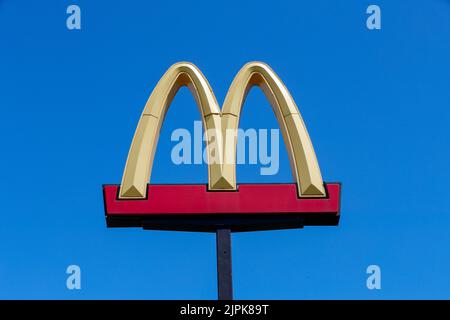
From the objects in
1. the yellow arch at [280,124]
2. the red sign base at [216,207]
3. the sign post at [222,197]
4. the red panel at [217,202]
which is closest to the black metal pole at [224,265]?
the sign post at [222,197]

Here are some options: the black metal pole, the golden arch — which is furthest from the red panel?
the black metal pole

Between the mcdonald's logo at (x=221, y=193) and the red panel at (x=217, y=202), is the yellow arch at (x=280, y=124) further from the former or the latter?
the red panel at (x=217, y=202)

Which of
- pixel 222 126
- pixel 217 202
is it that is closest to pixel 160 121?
pixel 222 126

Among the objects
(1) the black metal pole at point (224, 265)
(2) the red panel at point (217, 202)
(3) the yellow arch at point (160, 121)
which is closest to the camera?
(1) the black metal pole at point (224, 265)

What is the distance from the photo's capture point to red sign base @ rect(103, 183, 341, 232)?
42.6 ft

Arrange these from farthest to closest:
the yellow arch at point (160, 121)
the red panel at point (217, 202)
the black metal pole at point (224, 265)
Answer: the yellow arch at point (160, 121) → the red panel at point (217, 202) → the black metal pole at point (224, 265)

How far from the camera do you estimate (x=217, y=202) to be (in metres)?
13.0

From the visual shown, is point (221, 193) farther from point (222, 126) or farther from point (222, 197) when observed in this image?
point (222, 126)

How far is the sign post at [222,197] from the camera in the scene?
42.6 ft

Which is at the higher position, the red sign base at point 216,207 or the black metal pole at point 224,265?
the red sign base at point 216,207

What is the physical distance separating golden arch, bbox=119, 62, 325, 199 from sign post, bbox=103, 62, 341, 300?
0.8 inches

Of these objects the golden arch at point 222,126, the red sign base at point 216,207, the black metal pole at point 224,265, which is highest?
the golden arch at point 222,126
